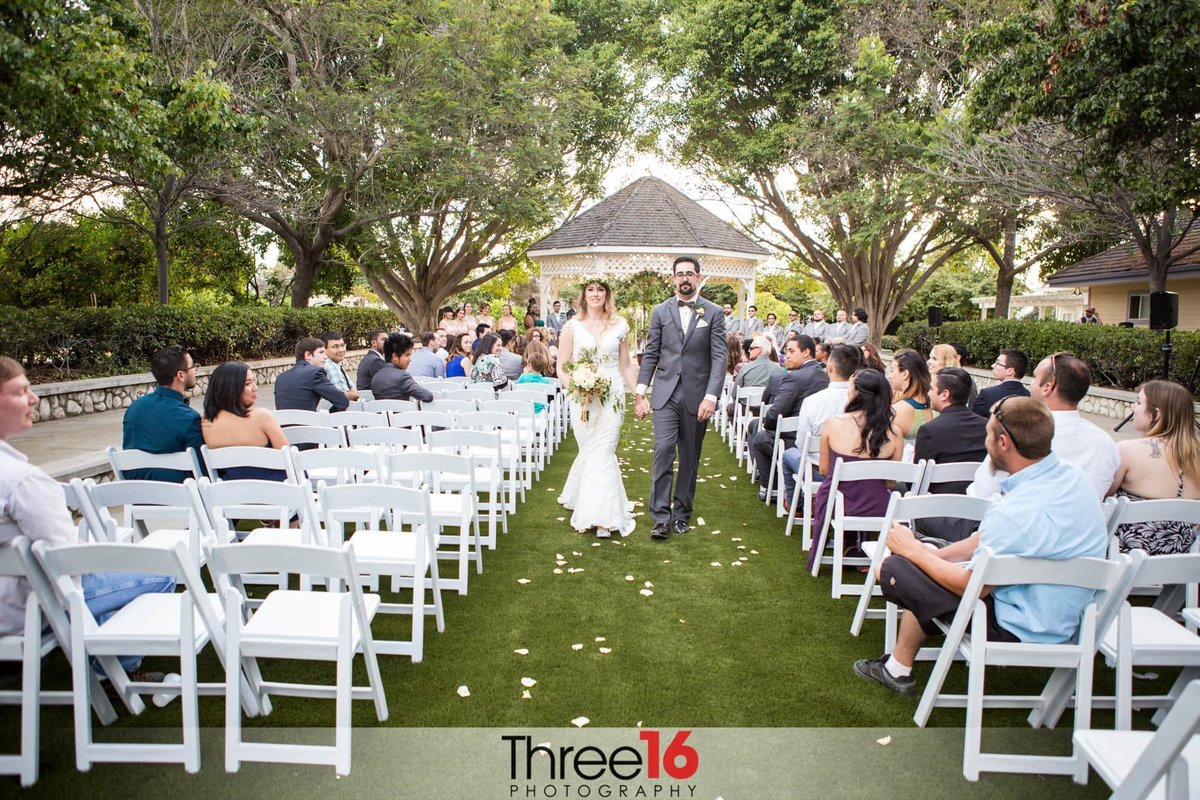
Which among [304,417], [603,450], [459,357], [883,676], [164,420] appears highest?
[459,357]

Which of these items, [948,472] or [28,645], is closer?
[28,645]

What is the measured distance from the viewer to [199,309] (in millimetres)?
14383

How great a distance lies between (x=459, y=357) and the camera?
34.7 ft

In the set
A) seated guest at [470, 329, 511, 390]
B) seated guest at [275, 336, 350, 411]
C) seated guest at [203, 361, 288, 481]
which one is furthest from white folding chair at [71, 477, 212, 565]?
seated guest at [470, 329, 511, 390]

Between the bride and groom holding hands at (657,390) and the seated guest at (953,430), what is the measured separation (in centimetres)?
150

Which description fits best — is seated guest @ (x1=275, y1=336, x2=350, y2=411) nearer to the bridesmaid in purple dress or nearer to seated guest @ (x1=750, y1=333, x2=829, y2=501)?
seated guest @ (x1=750, y1=333, x2=829, y2=501)

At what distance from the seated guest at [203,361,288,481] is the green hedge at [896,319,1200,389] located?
10288 millimetres

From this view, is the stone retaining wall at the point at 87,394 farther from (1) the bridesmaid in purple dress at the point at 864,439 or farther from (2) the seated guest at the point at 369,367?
(1) the bridesmaid in purple dress at the point at 864,439

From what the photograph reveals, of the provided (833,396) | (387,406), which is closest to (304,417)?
(387,406)

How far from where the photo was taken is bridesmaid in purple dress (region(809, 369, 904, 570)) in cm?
480

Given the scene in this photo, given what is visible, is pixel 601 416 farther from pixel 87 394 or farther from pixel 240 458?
pixel 87 394

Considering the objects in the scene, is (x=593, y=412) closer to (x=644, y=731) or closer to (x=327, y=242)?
(x=644, y=731)

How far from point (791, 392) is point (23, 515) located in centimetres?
570

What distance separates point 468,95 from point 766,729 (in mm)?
17418
